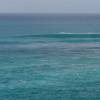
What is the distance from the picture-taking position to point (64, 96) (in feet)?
87.5

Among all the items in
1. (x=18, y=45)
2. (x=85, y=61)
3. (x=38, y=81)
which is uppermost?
(x=38, y=81)

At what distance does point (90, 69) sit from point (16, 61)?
8.49 m

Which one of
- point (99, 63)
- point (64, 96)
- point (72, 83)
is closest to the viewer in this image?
point (64, 96)

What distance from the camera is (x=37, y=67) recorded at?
3834 centimetres

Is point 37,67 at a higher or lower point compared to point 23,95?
lower

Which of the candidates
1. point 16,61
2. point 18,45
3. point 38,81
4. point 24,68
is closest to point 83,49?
point 18,45

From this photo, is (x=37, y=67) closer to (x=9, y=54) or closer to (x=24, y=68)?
(x=24, y=68)

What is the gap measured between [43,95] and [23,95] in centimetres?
129

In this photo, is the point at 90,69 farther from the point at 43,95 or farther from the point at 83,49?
the point at 83,49

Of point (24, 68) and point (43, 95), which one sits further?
point (24, 68)

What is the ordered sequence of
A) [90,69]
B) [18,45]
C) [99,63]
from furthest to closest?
[18,45] < [99,63] < [90,69]

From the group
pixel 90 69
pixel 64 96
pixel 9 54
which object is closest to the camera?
pixel 64 96

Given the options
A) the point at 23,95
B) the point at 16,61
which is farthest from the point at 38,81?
the point at 16,61

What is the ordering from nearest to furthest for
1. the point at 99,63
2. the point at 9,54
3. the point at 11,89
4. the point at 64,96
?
the point at 64,96, the point at 11,89, the point at 99,63, the point at 9,54
